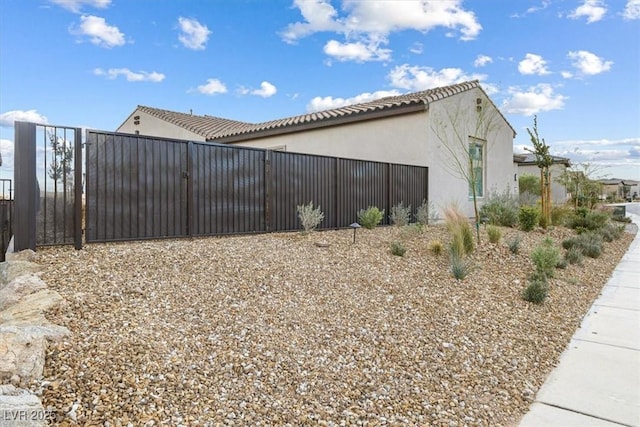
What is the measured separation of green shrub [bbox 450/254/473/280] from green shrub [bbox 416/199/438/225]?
3.06m

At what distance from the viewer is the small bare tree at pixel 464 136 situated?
11.4 m

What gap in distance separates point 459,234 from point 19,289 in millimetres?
5878

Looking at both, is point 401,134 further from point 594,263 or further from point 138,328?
point 138,328

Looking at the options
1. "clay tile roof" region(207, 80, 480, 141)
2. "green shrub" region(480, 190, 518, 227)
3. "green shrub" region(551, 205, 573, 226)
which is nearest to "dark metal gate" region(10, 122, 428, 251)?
"clay tile roof" region(207, 80, 480, 141)

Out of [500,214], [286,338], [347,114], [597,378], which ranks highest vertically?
[347,114]

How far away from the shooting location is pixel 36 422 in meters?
2.07

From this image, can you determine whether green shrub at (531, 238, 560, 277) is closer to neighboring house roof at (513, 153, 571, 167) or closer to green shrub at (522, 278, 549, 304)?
green shrub at (522, 278, 549, 304)

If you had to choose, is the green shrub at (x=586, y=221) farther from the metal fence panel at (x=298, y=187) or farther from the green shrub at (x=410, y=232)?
the metal fence panel at (x=298, y=187)

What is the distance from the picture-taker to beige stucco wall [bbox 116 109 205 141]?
58.0 ft

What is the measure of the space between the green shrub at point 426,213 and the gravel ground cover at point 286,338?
3.86 meters

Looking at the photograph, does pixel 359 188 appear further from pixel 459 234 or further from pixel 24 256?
pixel 24 256

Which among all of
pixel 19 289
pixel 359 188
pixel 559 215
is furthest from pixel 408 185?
pixel 19 289

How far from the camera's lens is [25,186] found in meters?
4.74

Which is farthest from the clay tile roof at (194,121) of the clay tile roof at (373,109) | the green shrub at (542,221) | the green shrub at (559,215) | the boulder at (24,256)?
the green shrub at (559,215)
